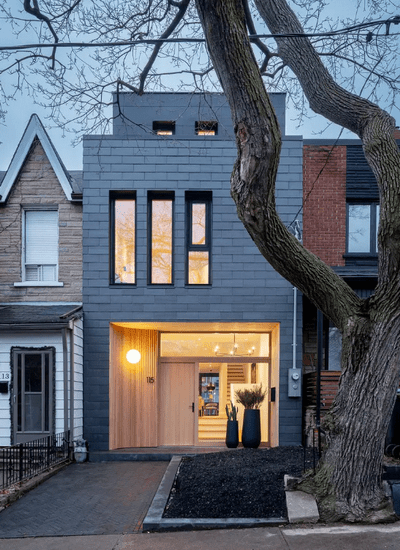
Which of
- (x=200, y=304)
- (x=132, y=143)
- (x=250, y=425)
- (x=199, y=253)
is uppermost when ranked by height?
(x=132, y=143)

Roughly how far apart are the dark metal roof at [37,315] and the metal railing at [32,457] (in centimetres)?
247

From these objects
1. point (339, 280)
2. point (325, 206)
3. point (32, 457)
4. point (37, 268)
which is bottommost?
point (32, 457)

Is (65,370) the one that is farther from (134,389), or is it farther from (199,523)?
(199,523)

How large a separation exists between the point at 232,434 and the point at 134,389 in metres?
2.77

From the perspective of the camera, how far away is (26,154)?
46.5 feet

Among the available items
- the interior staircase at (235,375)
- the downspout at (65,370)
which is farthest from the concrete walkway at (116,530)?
the interior staircase at (235,375)

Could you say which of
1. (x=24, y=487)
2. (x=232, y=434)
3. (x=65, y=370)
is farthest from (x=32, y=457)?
(x=232, y=434)

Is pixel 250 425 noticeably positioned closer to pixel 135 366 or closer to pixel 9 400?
pixel 135 366

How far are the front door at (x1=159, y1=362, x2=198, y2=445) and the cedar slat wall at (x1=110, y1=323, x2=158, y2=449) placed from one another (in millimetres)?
284

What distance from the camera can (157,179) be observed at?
1400 cm

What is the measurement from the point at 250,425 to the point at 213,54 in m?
9.97

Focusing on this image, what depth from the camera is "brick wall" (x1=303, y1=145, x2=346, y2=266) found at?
47.0 feet

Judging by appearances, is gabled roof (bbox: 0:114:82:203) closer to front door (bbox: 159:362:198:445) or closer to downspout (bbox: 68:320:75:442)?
downspout (bbox: 68:320:75:442)

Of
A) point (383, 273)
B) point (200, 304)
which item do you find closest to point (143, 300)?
point (200, 304)
